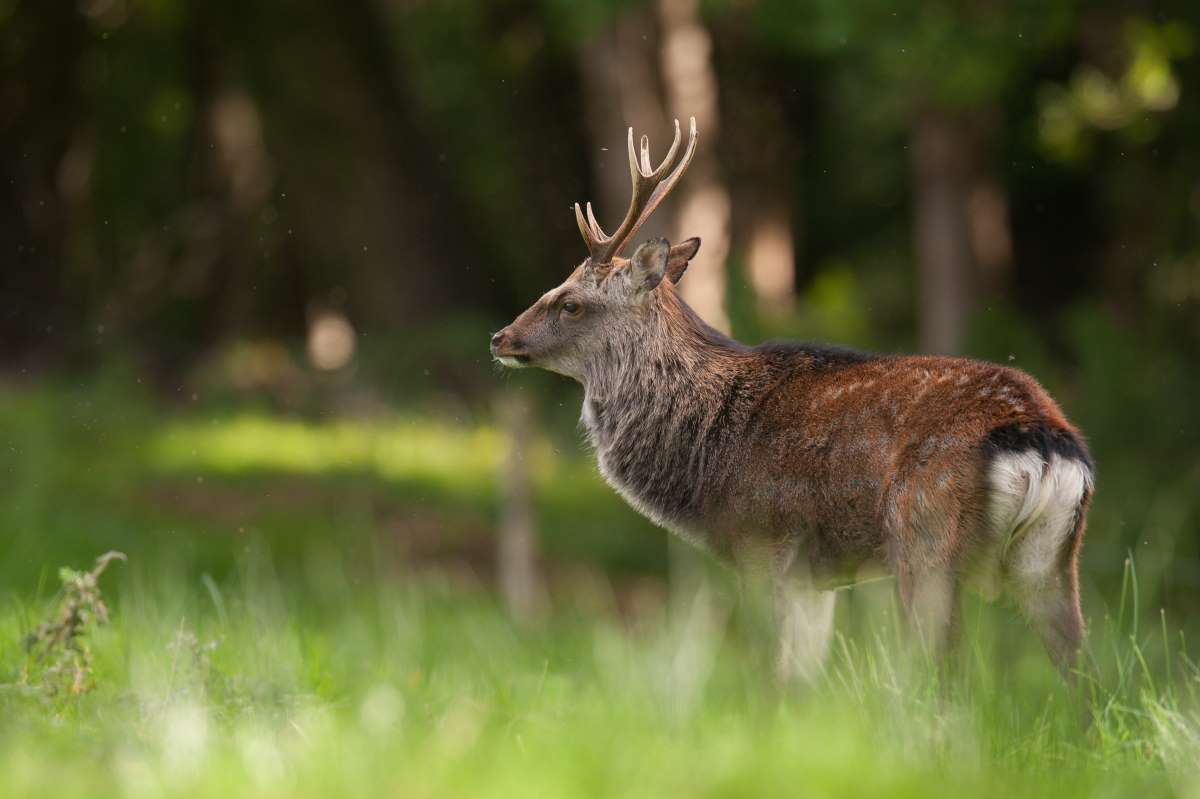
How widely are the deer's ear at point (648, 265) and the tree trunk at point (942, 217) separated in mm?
8510

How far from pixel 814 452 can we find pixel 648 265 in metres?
0.95

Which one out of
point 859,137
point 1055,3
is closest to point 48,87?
point 859,137

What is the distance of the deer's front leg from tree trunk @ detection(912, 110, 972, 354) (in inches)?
344

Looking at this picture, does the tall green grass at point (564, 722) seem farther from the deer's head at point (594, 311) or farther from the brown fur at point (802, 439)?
the deer's head at point (594, 311)

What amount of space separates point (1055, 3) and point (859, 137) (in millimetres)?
9060

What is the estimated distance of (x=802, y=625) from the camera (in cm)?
504

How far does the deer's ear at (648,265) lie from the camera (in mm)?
5344

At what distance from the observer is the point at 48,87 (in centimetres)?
1859

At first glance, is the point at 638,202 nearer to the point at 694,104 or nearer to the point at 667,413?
the point at 667,413

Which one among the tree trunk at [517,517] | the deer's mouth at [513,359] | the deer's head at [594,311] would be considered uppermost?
the deer's head at [594,311]

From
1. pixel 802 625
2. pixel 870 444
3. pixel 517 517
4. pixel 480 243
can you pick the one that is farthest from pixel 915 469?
pixel 480 243

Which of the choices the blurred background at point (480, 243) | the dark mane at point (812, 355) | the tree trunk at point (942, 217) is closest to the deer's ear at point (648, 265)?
the dark mane at point (812, 355)

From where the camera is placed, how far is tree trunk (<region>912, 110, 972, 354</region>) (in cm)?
1380

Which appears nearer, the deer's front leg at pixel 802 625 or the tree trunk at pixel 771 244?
the deer's front leg at pixel 802 625
